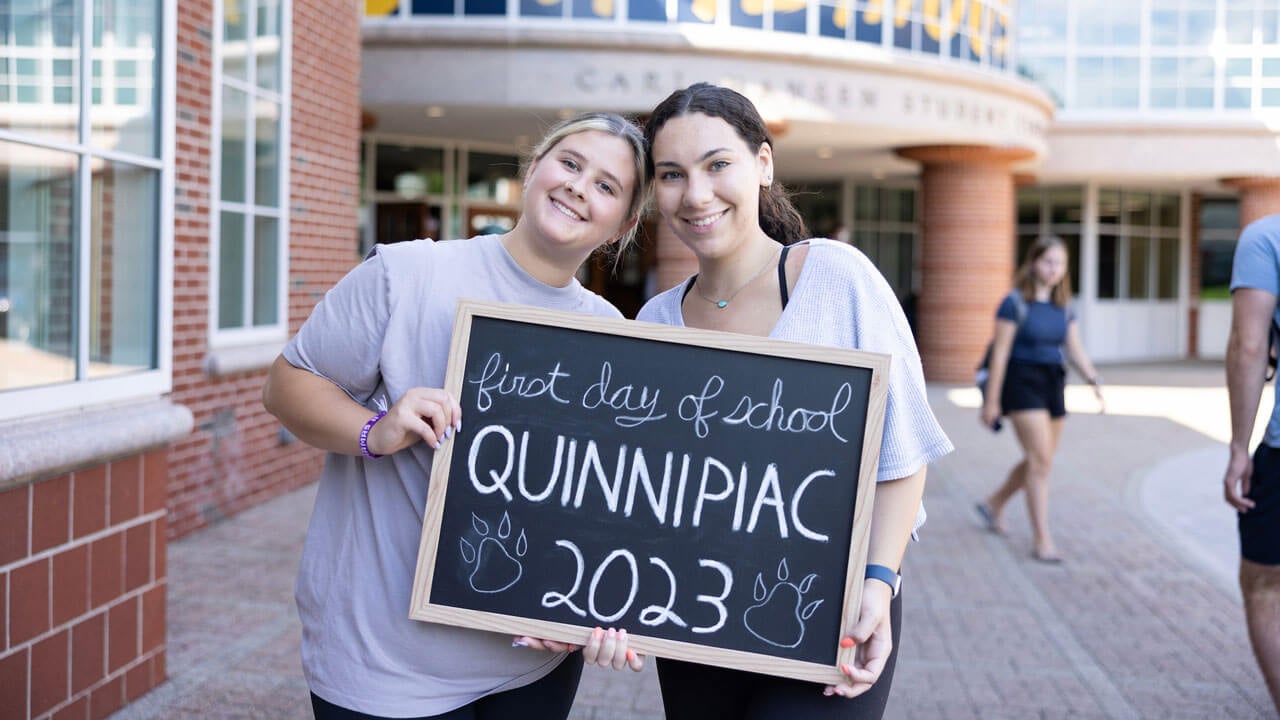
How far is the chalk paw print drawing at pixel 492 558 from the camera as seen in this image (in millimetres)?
2156

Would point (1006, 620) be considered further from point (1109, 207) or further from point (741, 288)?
point (1109, 207)

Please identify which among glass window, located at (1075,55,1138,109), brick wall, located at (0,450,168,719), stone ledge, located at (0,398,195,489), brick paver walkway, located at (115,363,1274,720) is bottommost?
brick paver walkway, located at (115,363,1274,720)

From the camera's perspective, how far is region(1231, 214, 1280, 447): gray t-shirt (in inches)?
143

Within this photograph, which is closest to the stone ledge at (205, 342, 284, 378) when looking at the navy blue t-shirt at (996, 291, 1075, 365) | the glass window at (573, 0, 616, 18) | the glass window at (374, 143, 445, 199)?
the navy blue t-shirt at (996, 291, 1075, 365)

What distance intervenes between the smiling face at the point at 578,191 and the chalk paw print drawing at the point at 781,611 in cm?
71

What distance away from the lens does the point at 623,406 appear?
222cm

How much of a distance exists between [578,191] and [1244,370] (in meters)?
2.50

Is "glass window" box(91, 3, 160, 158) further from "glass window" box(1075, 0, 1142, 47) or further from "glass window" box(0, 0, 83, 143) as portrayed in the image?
"glass window" box(1075, 0, 1142, 47)

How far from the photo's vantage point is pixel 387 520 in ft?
7.26

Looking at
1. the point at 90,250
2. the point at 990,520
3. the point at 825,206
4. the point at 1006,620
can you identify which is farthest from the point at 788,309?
the point at 825,206

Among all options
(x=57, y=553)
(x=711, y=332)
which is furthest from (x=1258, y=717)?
(x=57, y=553)

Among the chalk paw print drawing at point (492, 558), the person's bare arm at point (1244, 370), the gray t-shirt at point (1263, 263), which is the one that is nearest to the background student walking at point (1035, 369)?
the person's bare arm at point (1244, 370)

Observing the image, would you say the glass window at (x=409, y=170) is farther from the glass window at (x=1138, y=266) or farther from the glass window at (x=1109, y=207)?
the glass window at (x=1138, y=266)

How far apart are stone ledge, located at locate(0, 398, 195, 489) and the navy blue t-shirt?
15.6 ft
